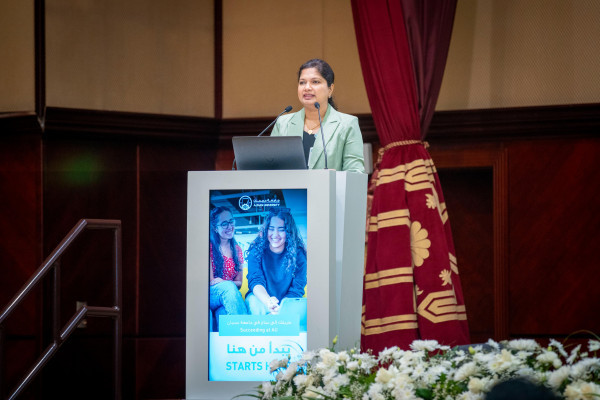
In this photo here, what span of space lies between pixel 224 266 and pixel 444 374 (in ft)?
4.15

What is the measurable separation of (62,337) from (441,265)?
1887mm

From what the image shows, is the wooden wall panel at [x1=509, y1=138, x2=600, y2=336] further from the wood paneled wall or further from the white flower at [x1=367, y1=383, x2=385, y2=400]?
the white flower at [x1=367, y1=383, x2=385, y2=400]

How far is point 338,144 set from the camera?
327 cm

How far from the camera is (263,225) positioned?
266cm

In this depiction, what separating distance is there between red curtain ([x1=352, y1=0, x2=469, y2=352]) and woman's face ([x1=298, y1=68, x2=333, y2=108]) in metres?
1.09

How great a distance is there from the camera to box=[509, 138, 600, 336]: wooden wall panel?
454 centimetres

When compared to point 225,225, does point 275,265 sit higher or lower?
lower

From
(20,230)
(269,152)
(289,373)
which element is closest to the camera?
(289,373)

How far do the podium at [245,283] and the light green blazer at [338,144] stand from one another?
0.52 m

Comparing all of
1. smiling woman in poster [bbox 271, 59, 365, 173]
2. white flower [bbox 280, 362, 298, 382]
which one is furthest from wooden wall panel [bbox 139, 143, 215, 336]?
white flower [bbox 280, 362, 298, 382]

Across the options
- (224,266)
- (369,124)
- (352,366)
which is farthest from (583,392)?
(369,124)

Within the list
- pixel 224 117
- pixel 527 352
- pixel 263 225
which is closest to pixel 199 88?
pixel 224 117

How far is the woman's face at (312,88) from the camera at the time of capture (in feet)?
10.9

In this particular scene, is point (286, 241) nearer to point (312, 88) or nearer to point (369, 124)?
point (312, 88)
